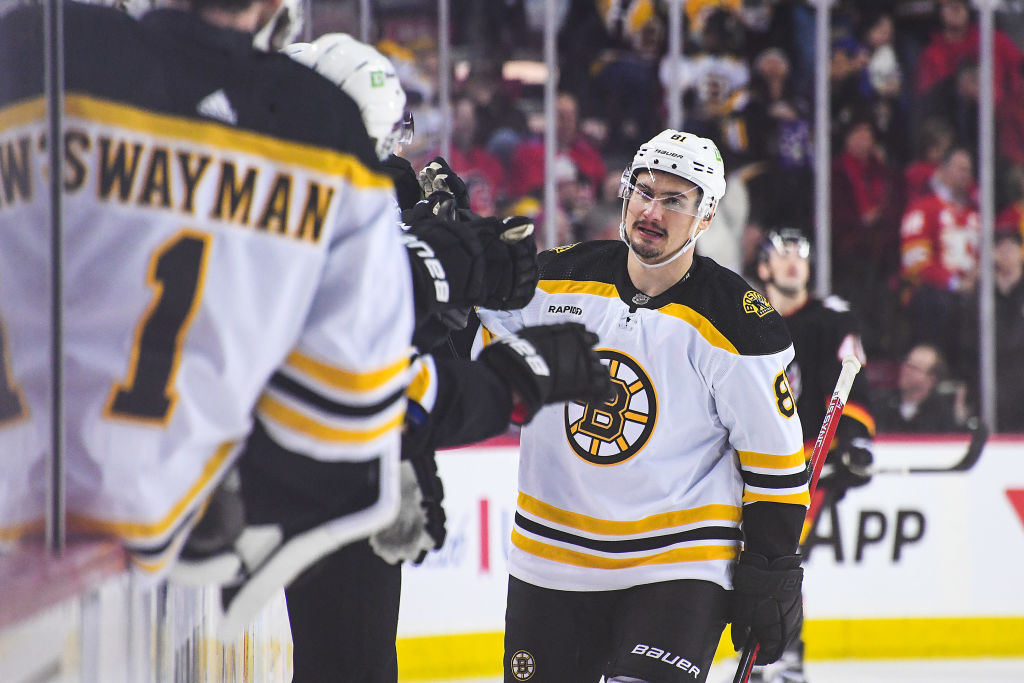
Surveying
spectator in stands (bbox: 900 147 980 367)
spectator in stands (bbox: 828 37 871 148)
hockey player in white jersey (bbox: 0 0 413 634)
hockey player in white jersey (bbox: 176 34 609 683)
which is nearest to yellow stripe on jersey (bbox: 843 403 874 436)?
A: spectator in stands (bbox: 900 147 980 367)

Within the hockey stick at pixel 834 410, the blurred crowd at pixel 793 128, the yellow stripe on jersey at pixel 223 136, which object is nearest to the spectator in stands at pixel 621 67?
the blurred crowd at pixel 793 128

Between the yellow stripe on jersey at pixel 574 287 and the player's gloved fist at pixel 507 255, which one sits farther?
the yellow stripe on jersey at pixel 574 287

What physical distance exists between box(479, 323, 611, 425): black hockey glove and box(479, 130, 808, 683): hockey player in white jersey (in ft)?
2.16

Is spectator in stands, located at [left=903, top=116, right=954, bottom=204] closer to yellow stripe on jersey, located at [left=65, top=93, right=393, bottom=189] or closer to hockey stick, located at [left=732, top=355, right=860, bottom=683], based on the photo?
hockey stick, located at [left=732, top=355, right=860, bottom=683]

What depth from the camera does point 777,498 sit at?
1930mm

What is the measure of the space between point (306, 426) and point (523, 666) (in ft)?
3.56

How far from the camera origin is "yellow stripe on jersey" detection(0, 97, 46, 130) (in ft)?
3.18

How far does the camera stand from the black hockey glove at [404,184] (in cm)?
174

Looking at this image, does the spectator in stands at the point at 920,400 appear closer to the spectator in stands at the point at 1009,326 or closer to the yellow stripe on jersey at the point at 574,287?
the spectator in stands at the point at 1009,326

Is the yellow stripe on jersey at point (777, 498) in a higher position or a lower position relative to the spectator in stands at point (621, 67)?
lower

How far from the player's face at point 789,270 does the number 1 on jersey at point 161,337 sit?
2562mm

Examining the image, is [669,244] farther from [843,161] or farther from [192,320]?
[843,161]

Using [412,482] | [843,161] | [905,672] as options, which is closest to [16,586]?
[412,482]

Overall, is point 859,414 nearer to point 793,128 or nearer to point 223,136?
point 793,128
